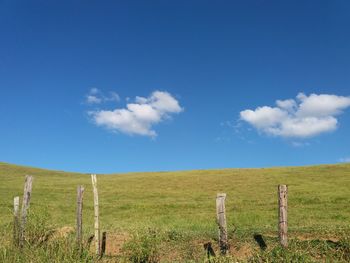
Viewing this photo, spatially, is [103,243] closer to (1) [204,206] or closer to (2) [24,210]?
(2) [24,210]

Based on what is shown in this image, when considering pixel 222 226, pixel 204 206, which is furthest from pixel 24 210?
pixel 204 206

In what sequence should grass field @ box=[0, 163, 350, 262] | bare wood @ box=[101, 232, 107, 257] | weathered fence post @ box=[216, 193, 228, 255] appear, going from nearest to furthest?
weathered fence post @ box=[216, 193, 228, 255] → grass field @ box=[0, 163, 350, 262] → bare wood @ box=[101, 232, 107, 257]

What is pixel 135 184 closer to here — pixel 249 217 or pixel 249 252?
pixel 249 217

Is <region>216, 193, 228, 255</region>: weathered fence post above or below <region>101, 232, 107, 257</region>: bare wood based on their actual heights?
above

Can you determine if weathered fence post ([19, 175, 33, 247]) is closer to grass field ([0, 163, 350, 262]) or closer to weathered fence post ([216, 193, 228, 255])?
grass field ([0, 163, 350, 262])

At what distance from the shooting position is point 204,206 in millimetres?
36312

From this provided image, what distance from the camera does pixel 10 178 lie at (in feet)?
199

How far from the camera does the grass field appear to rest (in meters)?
20.6

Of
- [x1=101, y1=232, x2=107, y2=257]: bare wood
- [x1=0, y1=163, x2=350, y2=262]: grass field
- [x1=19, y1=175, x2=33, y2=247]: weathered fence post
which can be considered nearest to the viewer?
[x1=19, y1=175, x2=33, y2=247]: weathered fence post

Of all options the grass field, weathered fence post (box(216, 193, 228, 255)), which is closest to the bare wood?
the grass field

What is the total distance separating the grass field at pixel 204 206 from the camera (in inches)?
811

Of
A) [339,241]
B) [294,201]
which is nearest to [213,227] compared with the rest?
[339,241]

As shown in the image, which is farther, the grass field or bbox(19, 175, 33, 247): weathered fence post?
the grass field

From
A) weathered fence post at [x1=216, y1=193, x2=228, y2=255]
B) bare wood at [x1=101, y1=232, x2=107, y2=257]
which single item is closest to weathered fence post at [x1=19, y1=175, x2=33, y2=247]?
bare wood at [x1=101, y1=232, x2=107, y2=257]
